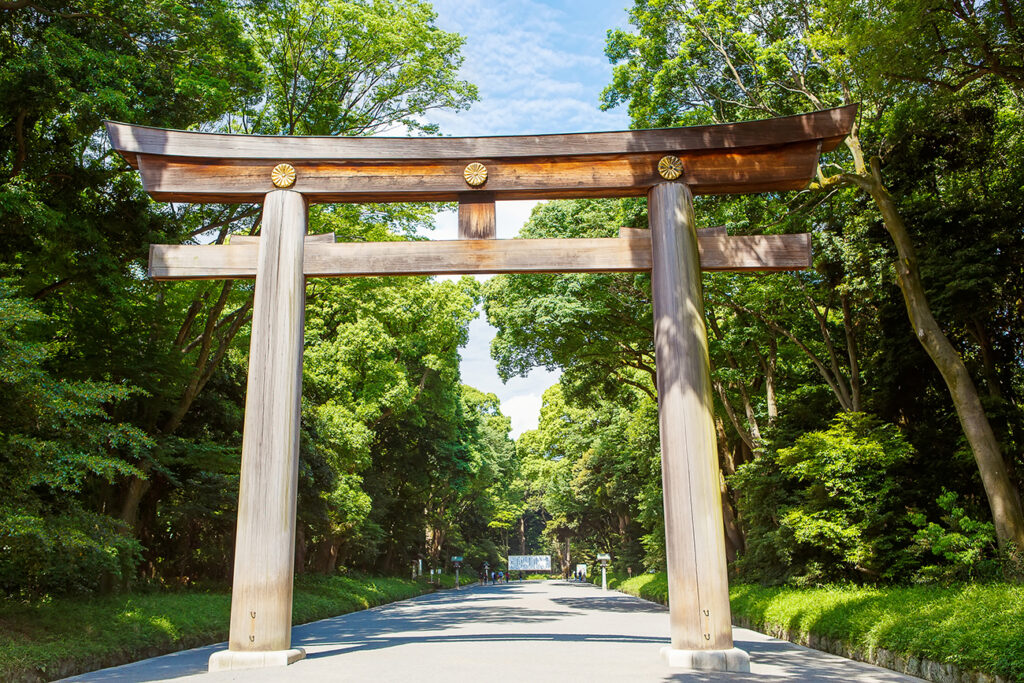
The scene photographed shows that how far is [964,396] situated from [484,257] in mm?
7309

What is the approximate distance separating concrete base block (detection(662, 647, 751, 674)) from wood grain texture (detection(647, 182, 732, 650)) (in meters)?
0.11

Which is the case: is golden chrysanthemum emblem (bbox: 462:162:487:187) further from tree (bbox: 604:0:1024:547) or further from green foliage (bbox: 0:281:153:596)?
tree (bbox: 604:0:1024:547)

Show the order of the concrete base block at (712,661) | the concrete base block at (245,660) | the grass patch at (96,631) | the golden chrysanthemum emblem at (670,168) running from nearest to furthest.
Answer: the concrete base block at (712,661), the concrete base block at (245,660), the grass patch at (96,631), the golden chrysanthemum emblem at (670,168)

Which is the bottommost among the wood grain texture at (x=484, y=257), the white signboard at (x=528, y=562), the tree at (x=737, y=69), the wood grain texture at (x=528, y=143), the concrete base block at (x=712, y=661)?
the white signboard at (x=528, y=562)

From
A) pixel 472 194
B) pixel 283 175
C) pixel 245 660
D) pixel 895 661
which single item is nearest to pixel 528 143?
pixel 472 194

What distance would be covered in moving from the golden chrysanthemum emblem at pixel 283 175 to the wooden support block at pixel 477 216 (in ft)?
6.11

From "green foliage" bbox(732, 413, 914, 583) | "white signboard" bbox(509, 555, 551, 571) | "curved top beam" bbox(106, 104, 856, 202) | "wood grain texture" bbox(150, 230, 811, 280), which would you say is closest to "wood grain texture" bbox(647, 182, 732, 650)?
"wood grain texture" bbox(150, 230, 811, 280)

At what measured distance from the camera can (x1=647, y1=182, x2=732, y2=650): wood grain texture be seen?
22.5 ft

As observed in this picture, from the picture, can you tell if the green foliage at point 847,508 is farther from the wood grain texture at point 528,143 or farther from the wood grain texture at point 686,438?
the wood grain texture at point 528,143

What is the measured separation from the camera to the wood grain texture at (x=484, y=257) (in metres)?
7.90

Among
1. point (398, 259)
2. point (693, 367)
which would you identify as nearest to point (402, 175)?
point (398, 259)

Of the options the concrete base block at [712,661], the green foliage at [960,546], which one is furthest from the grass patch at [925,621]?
the concrete base block at [712,661]

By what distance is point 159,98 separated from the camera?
1182cm

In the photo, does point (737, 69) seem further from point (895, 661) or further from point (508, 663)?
point (508, 663)
